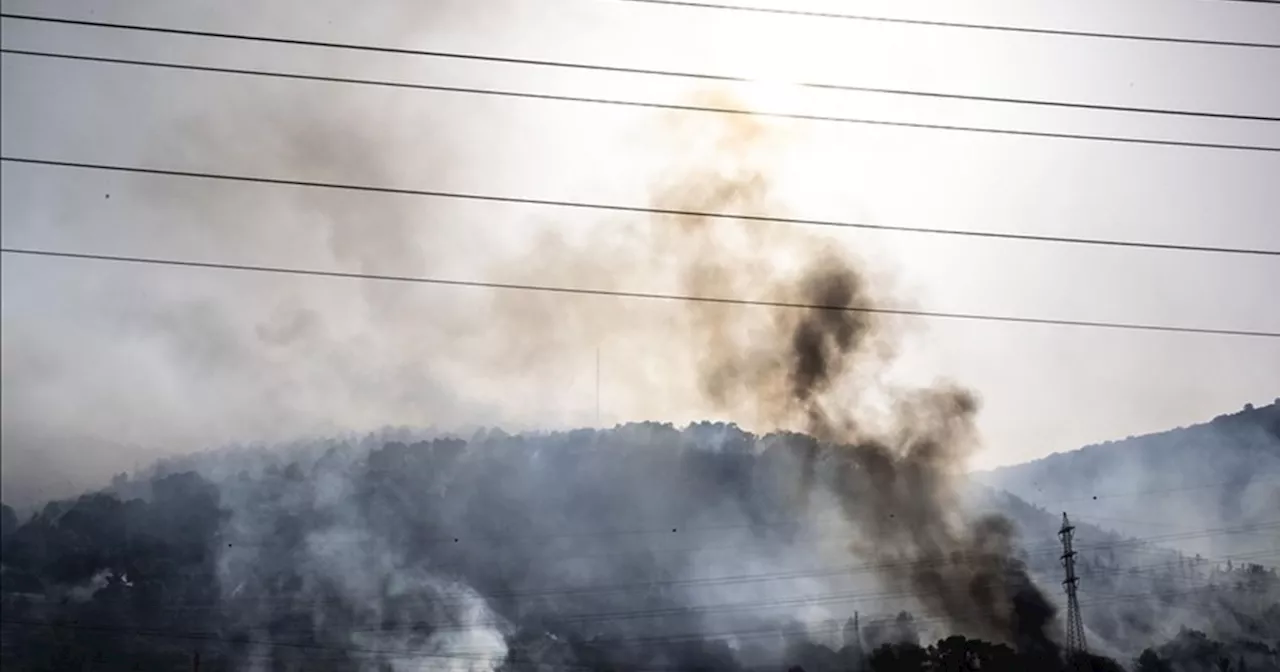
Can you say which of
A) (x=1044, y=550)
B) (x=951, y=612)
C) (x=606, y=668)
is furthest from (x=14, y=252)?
(x=1044, y=550)

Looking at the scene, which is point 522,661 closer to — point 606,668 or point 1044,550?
point 606,668

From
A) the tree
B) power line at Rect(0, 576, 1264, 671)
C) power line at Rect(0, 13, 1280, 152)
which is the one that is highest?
power line at Rect(0, 13, 1280, 152)

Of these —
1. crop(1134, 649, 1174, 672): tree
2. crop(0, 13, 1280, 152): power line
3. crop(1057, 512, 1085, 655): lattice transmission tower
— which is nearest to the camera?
crop(0, 13, 1280, 152): power line

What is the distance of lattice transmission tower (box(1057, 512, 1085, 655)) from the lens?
19.2 m

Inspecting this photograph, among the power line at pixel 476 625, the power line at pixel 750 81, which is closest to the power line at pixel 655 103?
the power line at pixel 750 81

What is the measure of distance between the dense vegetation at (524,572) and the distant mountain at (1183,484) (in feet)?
1.45

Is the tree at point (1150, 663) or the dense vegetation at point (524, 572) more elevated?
the dense vegetation at point (524, 572)

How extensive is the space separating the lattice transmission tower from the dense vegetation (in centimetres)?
28

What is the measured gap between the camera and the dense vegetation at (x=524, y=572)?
1764 cm

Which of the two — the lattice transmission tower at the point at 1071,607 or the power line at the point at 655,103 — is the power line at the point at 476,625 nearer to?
the lattice transmission tower at the point at 1071,607

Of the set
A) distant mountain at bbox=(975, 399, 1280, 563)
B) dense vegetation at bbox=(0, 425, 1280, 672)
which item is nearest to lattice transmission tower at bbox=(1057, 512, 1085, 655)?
dense vegetation at bbox=(0, 425, 1280, 672)

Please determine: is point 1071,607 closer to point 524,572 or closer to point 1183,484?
point 1183,484

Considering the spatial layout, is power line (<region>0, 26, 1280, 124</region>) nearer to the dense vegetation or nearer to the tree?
the dense vegetation

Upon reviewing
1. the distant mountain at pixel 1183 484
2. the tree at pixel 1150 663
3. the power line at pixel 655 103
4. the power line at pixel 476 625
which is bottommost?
the tree at pixel 1150 663
